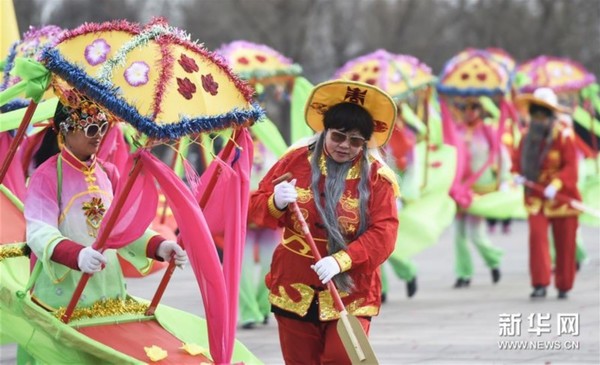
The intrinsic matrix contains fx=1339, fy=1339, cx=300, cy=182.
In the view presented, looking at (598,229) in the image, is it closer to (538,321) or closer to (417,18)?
(538,321)

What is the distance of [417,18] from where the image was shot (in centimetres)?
3825

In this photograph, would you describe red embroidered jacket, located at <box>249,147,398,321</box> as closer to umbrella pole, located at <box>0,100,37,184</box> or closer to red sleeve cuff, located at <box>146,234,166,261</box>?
red sleeve cuff, located at <box>146,234,166,261</box>

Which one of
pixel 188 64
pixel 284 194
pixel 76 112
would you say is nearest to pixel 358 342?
pixel 284 194

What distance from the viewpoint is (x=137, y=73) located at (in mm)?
5719

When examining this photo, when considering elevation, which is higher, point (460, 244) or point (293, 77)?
point (293, 77)

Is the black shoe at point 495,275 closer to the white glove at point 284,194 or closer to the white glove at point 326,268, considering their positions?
the white glove at point 284,194

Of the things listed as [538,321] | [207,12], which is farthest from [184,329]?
[207,12]

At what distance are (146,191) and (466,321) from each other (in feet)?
19.3

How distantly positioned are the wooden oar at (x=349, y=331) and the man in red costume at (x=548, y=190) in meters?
6.90

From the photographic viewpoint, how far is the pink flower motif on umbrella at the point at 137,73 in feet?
18.7

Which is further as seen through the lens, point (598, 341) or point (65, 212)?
point (598, 341)

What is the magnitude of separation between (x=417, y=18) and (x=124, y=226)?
3284 cm

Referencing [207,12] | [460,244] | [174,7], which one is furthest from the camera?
[207,12]

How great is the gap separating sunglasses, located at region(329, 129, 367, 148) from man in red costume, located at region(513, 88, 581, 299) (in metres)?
6.64
